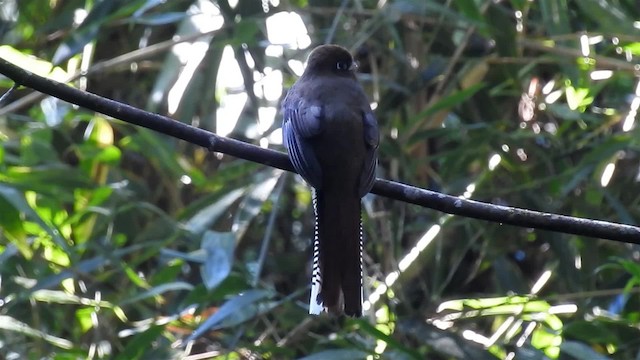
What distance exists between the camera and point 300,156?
309 centimetres

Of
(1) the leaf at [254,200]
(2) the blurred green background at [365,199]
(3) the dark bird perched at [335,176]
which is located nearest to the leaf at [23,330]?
(2) the blurred green background at [365,199]

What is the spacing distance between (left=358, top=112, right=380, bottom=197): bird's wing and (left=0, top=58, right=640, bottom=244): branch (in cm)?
23

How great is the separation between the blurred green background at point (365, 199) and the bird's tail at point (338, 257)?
0.41 m

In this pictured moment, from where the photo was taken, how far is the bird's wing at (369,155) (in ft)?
9.87

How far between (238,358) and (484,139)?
1.14 meters

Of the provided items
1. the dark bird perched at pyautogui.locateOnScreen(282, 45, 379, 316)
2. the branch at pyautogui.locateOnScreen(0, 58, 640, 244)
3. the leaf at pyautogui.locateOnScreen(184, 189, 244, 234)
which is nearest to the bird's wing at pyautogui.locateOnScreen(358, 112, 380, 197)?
the dark bird perched at pyautogui.locateOnScreen(282, 45, 379, 316)

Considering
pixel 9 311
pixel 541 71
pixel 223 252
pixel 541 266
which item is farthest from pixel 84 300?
pixel 541 71

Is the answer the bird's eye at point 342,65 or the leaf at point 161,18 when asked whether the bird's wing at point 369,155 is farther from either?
the leaf at point 161,18

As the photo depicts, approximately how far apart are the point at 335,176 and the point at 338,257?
0.23 m

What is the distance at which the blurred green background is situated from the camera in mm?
3773

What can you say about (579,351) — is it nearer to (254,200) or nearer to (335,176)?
(335,176)

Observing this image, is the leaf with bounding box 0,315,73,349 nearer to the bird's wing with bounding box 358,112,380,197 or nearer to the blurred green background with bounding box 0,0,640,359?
the blurred green background with bounding box 0,0,640,359

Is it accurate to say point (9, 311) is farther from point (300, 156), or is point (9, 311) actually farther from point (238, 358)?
point (300, 156)

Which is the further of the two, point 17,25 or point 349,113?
point 17,25
